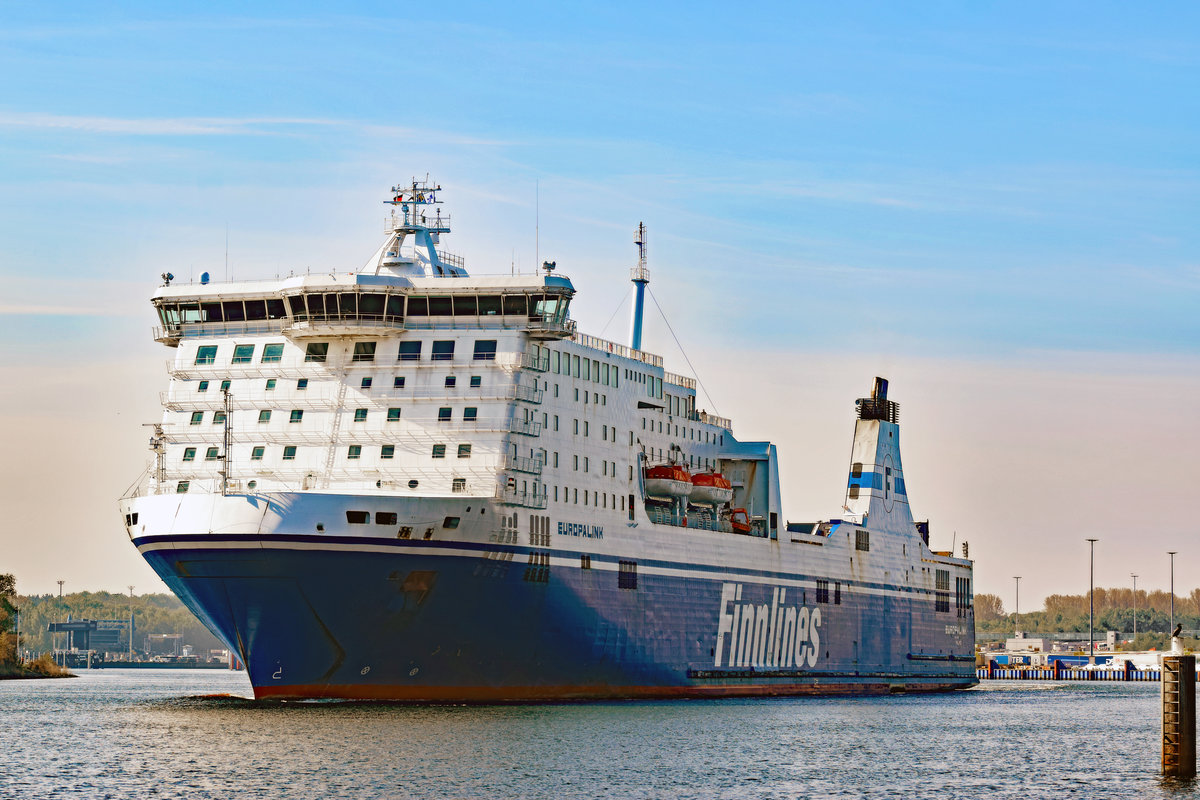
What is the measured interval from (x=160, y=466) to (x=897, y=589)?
38487 millimetres

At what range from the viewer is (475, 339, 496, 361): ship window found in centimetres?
5347

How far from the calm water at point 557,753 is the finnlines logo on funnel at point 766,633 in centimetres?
413

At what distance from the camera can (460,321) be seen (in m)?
54.2

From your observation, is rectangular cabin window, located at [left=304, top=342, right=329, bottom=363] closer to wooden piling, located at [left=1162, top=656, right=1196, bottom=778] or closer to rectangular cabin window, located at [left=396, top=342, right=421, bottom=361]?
rectangular cabin window, located at [left=396, top=342, right=421, bottom=361]

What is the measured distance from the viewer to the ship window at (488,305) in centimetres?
5419

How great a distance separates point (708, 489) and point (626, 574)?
7.83 meters

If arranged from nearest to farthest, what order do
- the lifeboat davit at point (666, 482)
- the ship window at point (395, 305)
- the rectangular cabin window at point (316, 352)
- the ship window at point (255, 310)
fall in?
1. the ship window at point (395, 305)
2. the rectangular cabin window at point (316, 352)
3. the ship window at point (255, 310)
4. the lifeboat davit at point (666, 482)

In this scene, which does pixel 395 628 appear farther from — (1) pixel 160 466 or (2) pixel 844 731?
Result: (2) pixel 844 731

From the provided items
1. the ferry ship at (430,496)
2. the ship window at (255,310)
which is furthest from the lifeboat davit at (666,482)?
the ship window at (255,310)

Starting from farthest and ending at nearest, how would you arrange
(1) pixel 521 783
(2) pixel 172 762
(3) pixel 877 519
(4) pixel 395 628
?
1. (3) pixel 877 519
2. (4) pixel 395 628
3. (2) pixel 172 762
4. (1) pixel 521 783

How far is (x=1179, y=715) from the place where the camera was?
127ft

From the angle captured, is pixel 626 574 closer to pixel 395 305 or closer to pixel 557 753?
pixel 395 305

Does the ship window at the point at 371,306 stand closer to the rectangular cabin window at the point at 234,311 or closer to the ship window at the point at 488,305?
the ship window at the point at 488,305

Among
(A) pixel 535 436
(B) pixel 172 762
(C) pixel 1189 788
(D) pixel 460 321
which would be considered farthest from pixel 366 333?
(C) pixel 1189 788
